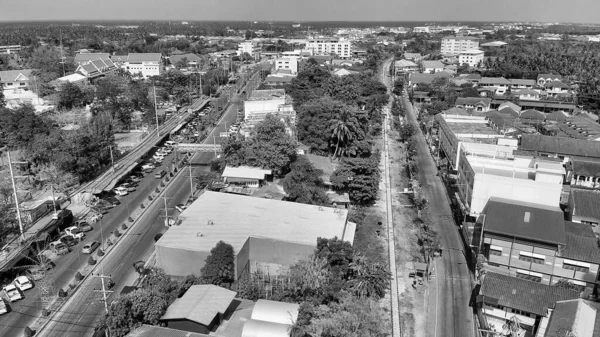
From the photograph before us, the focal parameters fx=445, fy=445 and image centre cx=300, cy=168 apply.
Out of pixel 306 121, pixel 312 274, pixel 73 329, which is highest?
pixel 306 121

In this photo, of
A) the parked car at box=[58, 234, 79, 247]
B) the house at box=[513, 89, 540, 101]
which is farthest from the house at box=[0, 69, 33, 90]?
the house at box=[513, 89, 540, 101]

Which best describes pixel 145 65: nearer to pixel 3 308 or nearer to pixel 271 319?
pixel 3 308

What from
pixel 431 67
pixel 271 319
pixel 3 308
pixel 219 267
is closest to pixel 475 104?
pixel 431 67

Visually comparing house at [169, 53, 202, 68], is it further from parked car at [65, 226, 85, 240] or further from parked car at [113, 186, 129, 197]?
parked car at [65, 226, 85, 240]

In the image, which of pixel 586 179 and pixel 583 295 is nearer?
pixel 583 295

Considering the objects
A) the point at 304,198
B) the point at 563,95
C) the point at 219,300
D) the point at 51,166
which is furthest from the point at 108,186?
the point at 563,95

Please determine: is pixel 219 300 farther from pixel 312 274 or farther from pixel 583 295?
pixel 583 295

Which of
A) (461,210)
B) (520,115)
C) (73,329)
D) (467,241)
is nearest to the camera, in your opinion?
(73,329)
